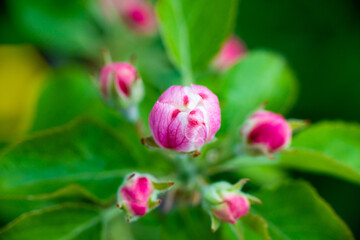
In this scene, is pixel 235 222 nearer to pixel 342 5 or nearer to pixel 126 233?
pixel 126 233

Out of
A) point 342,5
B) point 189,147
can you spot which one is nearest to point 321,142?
point 189,147

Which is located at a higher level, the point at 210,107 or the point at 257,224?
the point at 210,107

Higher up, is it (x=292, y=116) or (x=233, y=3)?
(x=233, y=3)

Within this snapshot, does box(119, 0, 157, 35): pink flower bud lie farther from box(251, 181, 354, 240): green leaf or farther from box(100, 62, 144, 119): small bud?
box(251, 181, 354, 240): green leaf

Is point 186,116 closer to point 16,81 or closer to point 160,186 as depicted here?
point 160,186

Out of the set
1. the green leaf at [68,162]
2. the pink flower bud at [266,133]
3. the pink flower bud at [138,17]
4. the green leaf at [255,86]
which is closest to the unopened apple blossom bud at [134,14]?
Result: the pink flower bud at [138,17]

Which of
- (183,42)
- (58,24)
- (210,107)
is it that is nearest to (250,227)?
(210,107)

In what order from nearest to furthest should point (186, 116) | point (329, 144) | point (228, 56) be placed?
point (186, 116) → point (329, 144) → point (228, 56)
